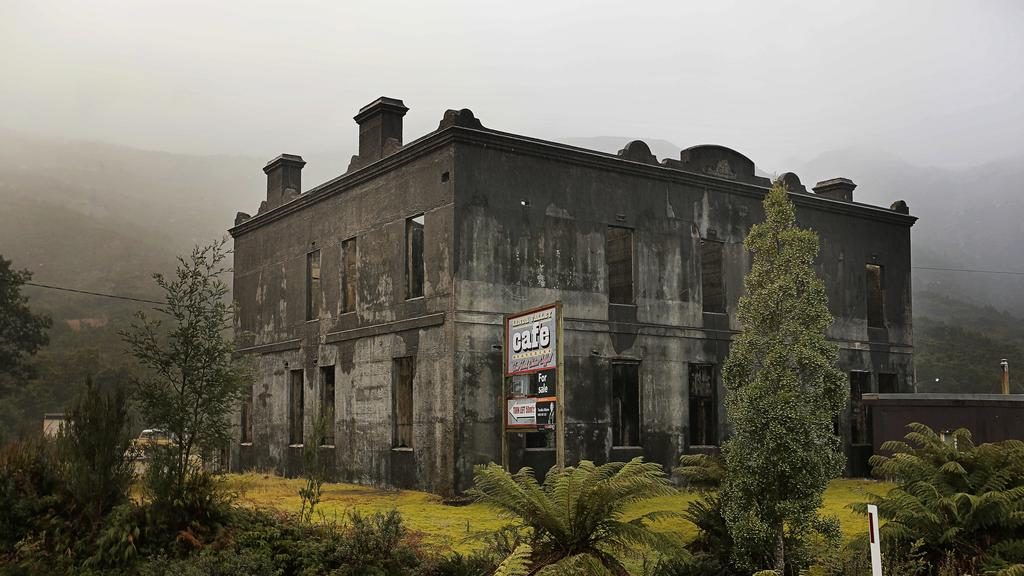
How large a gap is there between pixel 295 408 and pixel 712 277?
41.3 feet

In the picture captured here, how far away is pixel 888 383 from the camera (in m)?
28.5

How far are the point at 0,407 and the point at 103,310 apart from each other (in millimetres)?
43277

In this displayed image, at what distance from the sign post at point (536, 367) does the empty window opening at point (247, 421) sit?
1344cm

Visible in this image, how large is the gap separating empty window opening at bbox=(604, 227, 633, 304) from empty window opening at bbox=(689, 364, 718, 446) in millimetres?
2802

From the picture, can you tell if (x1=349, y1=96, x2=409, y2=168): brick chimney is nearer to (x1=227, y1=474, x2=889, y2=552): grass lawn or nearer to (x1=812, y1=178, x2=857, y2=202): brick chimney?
(x1=227, y1=474, x2=889, y2=552): grass lawn

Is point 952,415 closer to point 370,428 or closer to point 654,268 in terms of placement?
point 654,268

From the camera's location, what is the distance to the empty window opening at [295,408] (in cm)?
2647

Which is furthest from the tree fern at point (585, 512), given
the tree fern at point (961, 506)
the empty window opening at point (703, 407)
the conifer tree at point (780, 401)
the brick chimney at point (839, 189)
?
the brick chimney at point (839, 189)

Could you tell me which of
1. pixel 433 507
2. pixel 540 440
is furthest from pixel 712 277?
pixel 433 507

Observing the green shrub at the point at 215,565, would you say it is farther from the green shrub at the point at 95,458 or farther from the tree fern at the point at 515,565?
the tree fern at the point at 515,565

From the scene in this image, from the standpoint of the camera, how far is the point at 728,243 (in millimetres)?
24828

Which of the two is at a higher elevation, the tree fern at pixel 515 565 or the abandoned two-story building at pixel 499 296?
the abandoned two-story building at pixel 499 296

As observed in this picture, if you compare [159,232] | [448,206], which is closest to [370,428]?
[448,206]

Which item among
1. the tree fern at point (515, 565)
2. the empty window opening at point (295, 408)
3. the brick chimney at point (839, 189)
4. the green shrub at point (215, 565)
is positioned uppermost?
the brick chimney at point (839, 189)
